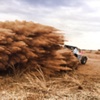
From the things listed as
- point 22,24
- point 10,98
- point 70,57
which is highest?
point 22,24

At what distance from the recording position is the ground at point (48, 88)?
824cm

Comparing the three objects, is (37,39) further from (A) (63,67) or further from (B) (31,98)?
(B) (31,98)

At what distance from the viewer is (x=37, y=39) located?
990 cm

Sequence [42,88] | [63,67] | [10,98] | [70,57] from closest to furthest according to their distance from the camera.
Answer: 1. [10,98]
2. [42,88]
3. [63,67]
4. [70,57]

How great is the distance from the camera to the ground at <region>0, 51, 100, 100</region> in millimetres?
8242

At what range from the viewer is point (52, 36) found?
10188 mm

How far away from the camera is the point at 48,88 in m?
8.76

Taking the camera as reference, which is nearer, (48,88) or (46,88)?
(46,88)

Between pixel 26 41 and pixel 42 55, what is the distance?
0.69 metres

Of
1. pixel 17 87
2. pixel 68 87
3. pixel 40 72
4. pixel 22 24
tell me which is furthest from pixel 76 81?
pixel 22 24

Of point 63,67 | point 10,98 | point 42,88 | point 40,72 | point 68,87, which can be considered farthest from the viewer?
point 63,67

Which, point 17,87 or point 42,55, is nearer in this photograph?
point 17,87

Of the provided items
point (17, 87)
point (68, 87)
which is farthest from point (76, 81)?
point (17, 87)

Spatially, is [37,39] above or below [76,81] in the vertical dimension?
above
